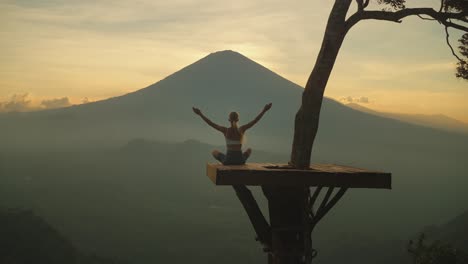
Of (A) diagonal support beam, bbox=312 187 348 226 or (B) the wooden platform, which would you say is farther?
(A) diagonal support beam, bbox=312 187 348 226

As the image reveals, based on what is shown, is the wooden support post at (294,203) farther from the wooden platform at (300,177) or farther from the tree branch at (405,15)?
the tree branch at (405,15)

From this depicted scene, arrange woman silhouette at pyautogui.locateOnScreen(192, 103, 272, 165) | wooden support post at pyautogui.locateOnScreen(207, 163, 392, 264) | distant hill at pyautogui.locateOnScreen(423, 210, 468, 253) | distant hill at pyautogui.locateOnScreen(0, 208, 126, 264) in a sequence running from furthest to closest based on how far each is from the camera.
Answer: distant hill at pyautogui.locateOnScreen(423, 210, 468, 253)
distant hill at pyautogui.locateOnScreen(0, 208, 126, 264)
woman silhouette at pyautogui.locateOnScreen(192, 103, 272, 165)
wooden support post at pyautogui.locateOnScreen(207, 163, 392, 264)

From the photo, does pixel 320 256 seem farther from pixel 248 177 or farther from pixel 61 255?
pixel 248 177

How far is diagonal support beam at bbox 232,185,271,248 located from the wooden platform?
475 mm

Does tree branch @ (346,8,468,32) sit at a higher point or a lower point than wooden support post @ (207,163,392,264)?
higher

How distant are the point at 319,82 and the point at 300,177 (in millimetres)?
1380

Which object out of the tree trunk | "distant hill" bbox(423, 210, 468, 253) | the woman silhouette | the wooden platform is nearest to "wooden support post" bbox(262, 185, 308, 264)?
the tree trunk

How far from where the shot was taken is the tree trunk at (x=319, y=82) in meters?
6.61

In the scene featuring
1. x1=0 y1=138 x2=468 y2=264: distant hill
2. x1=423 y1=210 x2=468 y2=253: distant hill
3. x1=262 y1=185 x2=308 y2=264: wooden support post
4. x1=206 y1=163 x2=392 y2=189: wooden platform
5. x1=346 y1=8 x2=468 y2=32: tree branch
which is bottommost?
x1=0 y1=138 x2=468 y2=264: distant hill

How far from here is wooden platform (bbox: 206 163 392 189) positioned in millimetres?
5848

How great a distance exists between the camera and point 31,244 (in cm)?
8056

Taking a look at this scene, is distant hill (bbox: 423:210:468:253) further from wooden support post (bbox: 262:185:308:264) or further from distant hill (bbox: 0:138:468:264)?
wooden support post (bbox: 262:185:308:264)

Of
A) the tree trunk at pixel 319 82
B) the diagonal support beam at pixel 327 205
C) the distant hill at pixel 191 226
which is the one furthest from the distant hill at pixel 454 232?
the tree trunk at pixel 319 82

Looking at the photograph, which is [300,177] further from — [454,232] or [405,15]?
[454,232]
